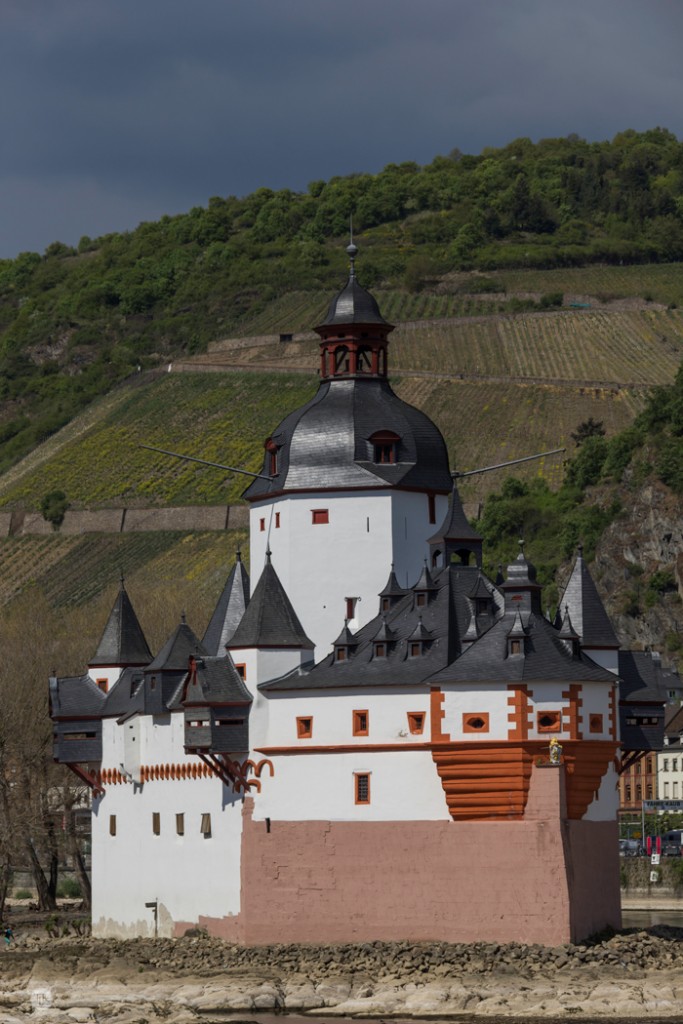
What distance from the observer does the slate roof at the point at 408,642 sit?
5741cm

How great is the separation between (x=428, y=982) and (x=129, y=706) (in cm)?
1613

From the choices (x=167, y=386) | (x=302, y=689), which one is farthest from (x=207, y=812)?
(x=167, y=386)

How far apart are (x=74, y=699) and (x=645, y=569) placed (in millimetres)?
60978

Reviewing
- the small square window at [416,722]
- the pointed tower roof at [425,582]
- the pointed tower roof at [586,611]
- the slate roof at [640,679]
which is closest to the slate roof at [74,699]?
the pointed tower roof at [425,582]

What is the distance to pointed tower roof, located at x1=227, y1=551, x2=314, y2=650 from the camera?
6044cm

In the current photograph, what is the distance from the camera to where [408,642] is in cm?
5803

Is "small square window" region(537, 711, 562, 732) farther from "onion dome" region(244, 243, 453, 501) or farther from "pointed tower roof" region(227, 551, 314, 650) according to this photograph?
"onion dome" region(244, 243, 453, 501)

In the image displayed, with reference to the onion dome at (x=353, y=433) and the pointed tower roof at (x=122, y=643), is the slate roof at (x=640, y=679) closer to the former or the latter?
the onion dome at (x=353, y=433)

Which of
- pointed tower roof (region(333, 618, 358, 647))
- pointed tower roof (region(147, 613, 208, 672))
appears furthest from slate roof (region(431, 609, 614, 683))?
pointed tower roof (region(147, 613, 208, 672))

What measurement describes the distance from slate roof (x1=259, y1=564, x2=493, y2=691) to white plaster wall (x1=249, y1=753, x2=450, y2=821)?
172cm

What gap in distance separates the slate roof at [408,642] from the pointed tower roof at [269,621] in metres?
0.93

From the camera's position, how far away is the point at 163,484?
168500 mm

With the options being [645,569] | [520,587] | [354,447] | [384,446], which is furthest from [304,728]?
[645,569]

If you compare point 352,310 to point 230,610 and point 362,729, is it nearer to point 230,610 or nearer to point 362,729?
point 230,610
